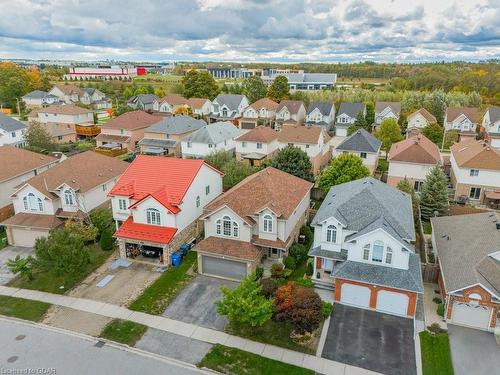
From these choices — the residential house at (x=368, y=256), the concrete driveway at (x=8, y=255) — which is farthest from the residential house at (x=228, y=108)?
the residential house at (x=368, y=256)

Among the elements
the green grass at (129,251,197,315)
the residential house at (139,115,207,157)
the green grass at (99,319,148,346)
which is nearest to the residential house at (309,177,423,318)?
the green grass at (129,251,197,315)

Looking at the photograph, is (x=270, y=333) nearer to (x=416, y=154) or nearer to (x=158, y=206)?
(x=158, y=206)

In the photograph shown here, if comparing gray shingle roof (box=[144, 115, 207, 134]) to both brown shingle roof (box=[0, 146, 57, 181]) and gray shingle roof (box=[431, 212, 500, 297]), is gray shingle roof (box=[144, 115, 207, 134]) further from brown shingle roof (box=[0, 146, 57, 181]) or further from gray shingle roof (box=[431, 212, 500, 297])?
gray shingle roof (box=[431, 212, 500, 297])

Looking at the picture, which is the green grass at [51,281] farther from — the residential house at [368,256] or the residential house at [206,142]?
the residential house at [206,142]

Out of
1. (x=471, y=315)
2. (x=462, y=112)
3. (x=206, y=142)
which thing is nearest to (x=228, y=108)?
(x=206, y=142)

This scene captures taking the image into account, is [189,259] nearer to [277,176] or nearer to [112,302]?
[112,302]

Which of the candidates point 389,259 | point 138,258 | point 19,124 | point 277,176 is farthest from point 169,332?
point 19,124
